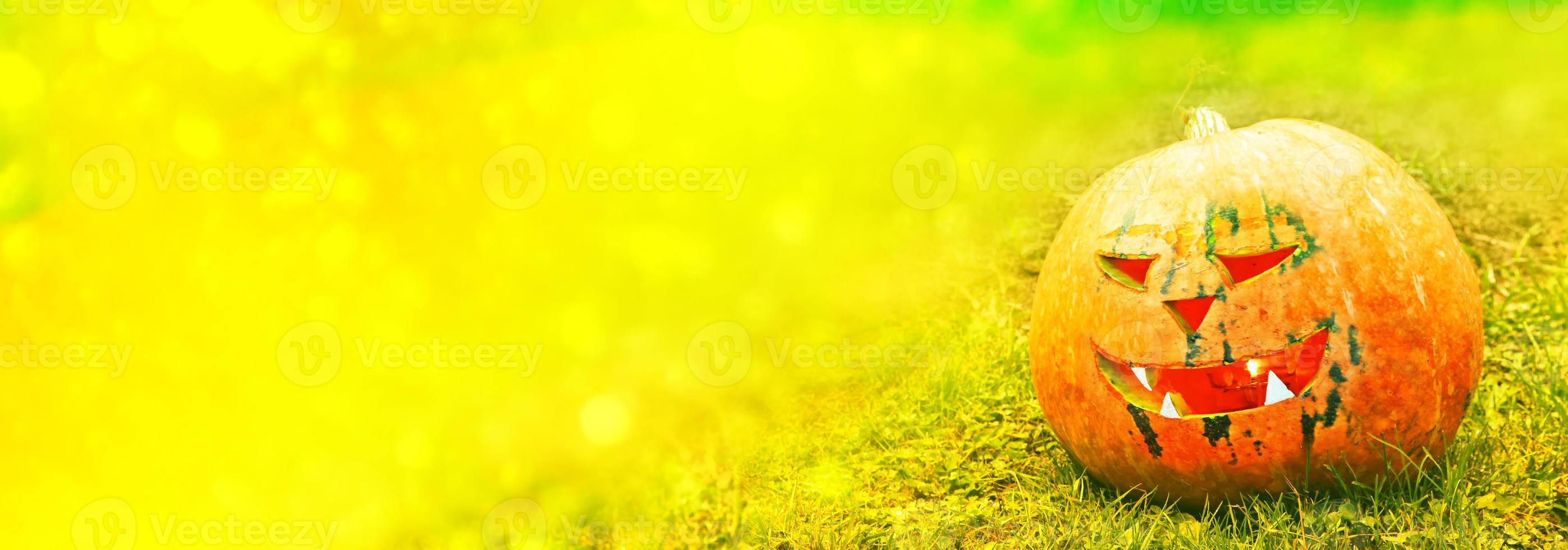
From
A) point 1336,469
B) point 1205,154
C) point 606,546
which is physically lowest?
point 606,546

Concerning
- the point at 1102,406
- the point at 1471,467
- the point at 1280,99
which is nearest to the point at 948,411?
the point at 1102,406

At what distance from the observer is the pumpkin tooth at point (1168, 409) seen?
3184 mm

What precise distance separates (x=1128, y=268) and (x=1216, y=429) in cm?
58

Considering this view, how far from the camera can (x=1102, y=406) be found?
332 centimetres

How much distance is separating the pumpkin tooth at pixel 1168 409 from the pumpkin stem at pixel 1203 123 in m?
0.94

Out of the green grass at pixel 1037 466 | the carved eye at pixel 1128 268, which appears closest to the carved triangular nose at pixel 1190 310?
the carved eye at pixel 1128 268

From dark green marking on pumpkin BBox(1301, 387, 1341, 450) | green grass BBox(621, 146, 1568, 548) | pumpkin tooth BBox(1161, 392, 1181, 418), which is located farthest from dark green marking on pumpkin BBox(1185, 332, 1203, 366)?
green grass BBox(621, 146, 1568, 548)

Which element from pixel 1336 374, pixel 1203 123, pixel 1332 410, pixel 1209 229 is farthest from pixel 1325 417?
pixel 1203 123

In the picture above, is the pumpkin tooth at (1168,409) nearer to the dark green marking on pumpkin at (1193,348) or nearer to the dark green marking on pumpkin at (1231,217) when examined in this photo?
the dark green marking on pumpkin at (1193,348)

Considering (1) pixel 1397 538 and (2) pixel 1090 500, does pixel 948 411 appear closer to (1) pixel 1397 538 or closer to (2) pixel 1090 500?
(2) pixel 1090 500

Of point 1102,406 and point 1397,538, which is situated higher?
point 1102,406

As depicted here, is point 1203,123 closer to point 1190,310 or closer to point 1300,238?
point 1300,238

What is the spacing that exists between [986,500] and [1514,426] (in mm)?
2105

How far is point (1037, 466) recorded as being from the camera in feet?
13.3
